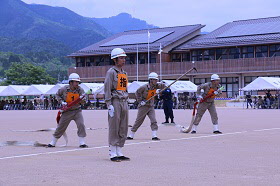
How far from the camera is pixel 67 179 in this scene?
7.51m

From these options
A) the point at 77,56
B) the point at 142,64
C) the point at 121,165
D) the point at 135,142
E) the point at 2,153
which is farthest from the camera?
the point at 77,56

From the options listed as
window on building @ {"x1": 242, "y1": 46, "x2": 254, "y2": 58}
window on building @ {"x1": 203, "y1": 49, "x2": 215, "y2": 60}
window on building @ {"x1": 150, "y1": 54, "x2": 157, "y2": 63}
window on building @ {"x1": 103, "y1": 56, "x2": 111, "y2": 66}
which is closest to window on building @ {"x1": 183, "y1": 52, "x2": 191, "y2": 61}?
window on building @ {"x1": 203, "y1": 49, "x2": 215, "y2": 60}

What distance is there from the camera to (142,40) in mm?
70562

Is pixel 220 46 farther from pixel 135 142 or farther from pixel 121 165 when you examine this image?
pixel 121 165

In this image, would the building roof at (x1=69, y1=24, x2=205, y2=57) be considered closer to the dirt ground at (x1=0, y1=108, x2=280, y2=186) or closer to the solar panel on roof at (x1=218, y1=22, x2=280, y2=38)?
the solar panel on roof at (x1=218, y1=22, x2=280, y2=38)

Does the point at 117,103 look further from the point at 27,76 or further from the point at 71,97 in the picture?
the point at 27,76

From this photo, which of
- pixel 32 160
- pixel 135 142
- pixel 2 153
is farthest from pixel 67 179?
pixel 135 142

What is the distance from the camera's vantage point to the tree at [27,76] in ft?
290

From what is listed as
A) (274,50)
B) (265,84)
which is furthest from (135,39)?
(265,84)

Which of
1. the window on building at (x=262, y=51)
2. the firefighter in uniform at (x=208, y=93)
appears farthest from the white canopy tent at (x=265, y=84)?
the firefighter in uniform at (x=208, y=93)

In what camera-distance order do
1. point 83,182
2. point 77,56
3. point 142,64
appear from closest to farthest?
point 83,182
point 142,64
point 77,56

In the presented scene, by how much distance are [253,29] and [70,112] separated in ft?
173

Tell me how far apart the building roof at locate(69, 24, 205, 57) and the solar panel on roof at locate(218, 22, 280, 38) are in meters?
6.21

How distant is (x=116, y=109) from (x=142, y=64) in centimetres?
5806
